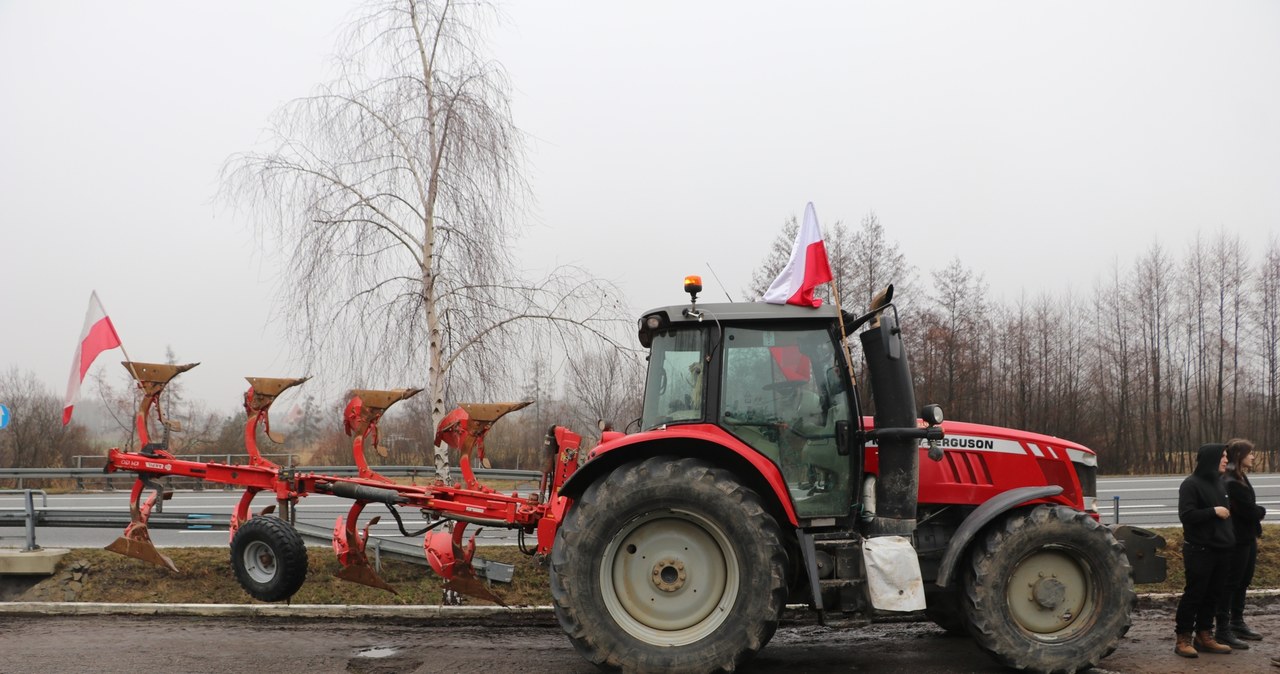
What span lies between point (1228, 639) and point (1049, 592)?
185 centimetres

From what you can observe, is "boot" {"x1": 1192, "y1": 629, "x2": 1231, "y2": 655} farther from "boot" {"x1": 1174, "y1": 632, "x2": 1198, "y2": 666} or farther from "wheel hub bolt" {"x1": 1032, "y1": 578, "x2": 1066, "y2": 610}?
"wheel hub bolt" {"x1": 1032, "y1": 578, "x2": 1066, "y2": 610}

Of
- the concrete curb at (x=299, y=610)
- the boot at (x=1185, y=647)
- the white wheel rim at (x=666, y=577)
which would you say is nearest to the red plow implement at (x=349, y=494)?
the concrete curb at (x=299, y=610)

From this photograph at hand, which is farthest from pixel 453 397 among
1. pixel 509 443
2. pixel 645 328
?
pixel 509 443

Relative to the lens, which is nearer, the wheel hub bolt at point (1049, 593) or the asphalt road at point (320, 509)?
the wheel hub bolt at point (1049, 593)

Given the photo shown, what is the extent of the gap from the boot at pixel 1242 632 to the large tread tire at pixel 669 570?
3.80m

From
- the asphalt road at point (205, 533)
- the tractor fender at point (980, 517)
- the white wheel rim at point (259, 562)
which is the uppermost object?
the tractor fender at point (980, 517)

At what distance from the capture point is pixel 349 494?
671 centimetres

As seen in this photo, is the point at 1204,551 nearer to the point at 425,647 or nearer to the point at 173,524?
the point at 425,647

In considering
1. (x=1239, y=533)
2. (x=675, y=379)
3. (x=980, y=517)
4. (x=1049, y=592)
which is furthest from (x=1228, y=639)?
(x=675, y=379)

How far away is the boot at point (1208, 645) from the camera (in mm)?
5961

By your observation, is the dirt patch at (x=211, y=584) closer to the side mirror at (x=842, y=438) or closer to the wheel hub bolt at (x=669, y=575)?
the wheel hub bolt at (x=669, y=575)

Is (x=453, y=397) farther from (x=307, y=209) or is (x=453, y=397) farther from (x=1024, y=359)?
(x=1024, y=359)

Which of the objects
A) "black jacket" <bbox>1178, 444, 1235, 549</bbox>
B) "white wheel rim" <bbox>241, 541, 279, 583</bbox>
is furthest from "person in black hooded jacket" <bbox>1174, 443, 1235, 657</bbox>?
"white wheel rim" <bbox>241, 541, 279, 583</bbox>

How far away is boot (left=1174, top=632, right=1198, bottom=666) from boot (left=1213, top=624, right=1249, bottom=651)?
1.13 ft
